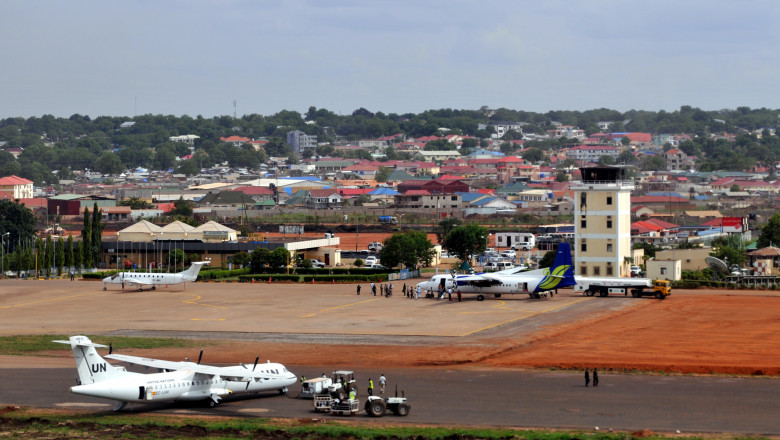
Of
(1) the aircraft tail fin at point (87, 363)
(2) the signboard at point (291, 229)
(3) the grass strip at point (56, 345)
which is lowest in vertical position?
(3) the grass strip at point (56, 345)

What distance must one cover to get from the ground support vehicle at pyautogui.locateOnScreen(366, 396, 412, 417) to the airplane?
143ft

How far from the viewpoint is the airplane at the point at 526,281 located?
3383 inches

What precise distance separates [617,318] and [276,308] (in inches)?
1056

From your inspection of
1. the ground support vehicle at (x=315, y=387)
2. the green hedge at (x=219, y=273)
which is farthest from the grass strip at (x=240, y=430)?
the green hedge at (x=219, y=273)

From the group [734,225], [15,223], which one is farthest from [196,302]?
[734,225]

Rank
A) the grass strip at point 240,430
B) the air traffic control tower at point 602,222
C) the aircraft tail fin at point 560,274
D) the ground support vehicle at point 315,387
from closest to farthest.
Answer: the grass strip at point 240,430 < the ground support vehicle at point 315,387 < the aircraft tail fin at point 560,274 < the air traffic control tower at point 602,222

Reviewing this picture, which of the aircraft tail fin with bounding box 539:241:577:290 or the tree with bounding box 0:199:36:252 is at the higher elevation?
the tree with bounding box 0:199:36:252

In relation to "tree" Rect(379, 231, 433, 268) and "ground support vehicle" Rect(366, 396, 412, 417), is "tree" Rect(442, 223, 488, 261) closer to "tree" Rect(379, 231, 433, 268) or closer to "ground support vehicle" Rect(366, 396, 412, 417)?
"tree" Rect(379, 231, 433, 268)

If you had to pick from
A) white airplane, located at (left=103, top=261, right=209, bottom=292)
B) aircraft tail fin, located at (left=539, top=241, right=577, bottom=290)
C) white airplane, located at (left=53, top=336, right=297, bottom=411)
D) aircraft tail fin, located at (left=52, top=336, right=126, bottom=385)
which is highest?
aircraft tail fin, located at (left=539, top=241, right=577, bottom=290)

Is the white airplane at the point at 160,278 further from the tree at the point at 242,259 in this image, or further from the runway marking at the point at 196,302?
the tree at the point at 242,259

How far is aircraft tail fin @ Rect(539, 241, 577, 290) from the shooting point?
85.9 metres

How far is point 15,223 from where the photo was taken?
494 ft

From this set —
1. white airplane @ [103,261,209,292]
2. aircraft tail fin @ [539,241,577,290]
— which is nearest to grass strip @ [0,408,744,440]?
aircraft tail fin @ [539,241,577,290]

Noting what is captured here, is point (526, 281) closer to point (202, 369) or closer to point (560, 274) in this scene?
point (560, 274)
